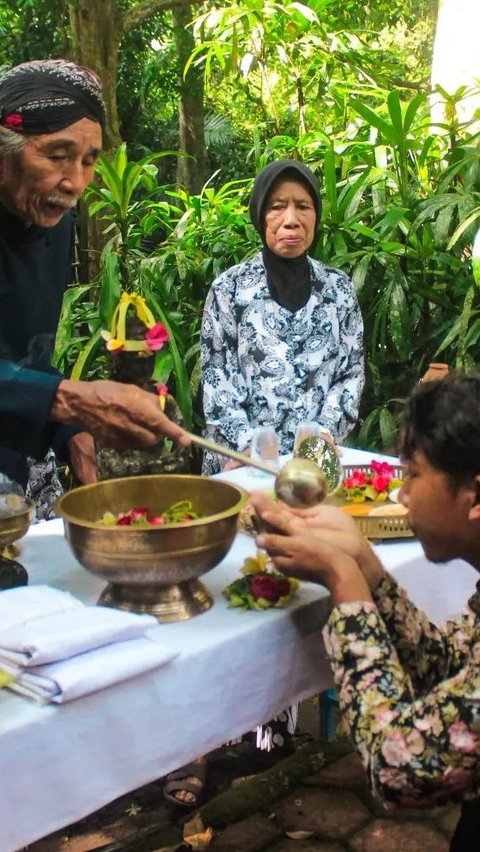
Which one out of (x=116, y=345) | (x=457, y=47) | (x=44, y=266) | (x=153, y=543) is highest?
(x=457, y=47)

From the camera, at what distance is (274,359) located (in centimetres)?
364

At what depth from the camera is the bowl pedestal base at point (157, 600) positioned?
1.64 meters

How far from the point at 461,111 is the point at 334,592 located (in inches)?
179

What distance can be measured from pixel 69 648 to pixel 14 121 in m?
1.30

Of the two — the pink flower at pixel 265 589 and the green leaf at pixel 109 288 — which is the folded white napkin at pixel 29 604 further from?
the green leaf at pixel 109 288

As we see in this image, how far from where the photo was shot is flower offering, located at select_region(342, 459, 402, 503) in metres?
2.31

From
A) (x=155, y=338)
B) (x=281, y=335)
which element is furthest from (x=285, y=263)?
(x=155, y=338)

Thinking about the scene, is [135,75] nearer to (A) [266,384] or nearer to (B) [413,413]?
(A) [266,384]

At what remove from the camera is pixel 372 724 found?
4.62 ft

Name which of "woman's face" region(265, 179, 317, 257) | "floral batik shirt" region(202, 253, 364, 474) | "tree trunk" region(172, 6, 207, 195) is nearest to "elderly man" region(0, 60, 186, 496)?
"floral batik shirt" region(202, 253, 364, 474)

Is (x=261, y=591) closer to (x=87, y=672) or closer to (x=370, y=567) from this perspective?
(x=370, y=567)

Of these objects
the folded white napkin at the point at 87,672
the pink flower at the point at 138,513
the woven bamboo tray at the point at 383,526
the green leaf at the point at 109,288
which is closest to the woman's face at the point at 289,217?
the green leaf at the point at 109,288

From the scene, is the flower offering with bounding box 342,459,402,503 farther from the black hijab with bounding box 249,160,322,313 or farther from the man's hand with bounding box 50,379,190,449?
the black hijab with bounding box 249,160,322,313

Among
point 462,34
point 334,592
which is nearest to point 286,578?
point 334,592
